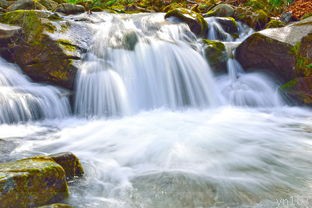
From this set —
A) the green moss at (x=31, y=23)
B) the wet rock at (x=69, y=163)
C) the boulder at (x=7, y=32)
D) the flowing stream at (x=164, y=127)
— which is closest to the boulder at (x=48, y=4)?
the flowing stream at (x=164, y=127)

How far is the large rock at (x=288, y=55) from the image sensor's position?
7.13 meters

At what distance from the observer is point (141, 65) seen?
774 centimetres

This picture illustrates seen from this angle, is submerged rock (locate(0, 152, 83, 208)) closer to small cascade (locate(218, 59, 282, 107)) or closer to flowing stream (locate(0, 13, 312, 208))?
flowing stream (locate(0, 13, 312, 208))

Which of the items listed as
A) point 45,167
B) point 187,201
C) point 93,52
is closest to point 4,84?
point 93,52

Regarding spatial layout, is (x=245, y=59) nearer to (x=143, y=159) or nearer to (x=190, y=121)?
(x=190, y=121)

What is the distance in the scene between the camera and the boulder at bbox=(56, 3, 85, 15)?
35.5 ft

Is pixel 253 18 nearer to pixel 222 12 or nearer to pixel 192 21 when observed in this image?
pixel 222 12

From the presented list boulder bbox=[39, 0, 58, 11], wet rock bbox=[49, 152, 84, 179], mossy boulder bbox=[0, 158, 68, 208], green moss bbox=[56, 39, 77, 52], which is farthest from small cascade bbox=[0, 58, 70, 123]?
boulder bbox=[39, 0, 58, 11]

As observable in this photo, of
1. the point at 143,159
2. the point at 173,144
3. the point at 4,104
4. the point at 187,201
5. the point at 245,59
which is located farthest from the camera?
the point at 245,59

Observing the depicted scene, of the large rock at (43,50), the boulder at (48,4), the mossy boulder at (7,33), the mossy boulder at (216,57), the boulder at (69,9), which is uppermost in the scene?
the boulder at (48,4)

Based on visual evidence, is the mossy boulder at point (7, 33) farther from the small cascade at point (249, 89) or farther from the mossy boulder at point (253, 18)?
the mossy boulder at point (253, 18)

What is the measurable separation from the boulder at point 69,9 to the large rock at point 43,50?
353 cm

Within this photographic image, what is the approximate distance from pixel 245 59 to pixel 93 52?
4136mm

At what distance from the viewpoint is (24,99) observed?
19.8 ft
